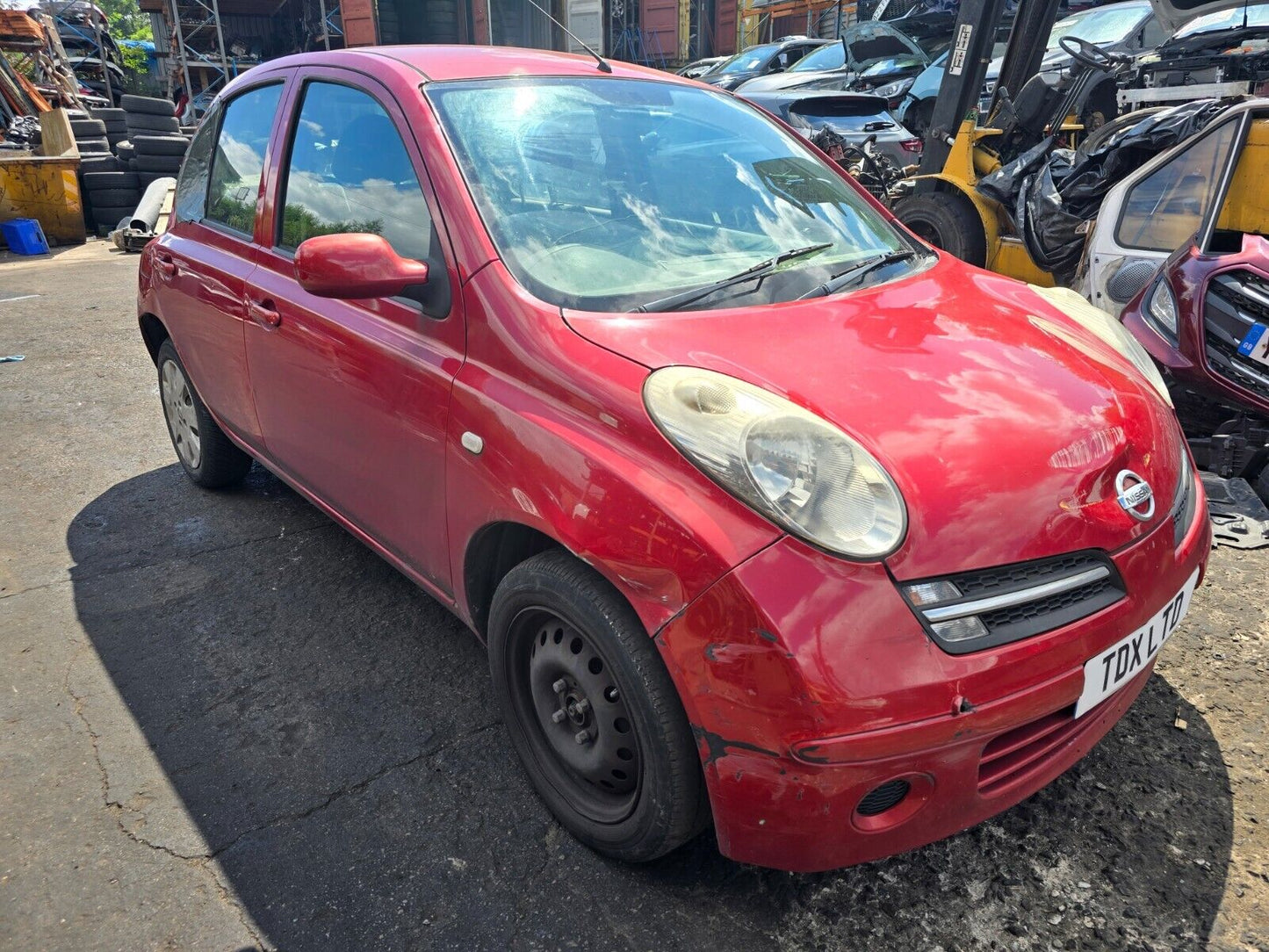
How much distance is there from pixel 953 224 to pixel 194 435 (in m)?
5.01

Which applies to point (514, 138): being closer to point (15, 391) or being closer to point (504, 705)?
point (504, 705)

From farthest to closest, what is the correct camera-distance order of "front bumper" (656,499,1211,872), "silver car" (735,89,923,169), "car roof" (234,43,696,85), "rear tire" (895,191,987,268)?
"silver car" (735,89,923,169)
"rear tire" (895,191,987,268)
"car roof" (234,43,696,85)
"front bumper" (656,499,1211,872)

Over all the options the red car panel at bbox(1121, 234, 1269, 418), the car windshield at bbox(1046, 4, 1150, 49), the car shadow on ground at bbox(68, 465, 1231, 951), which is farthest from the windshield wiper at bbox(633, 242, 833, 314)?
the car windshield at bbox(1046, 4, 1150, 49)

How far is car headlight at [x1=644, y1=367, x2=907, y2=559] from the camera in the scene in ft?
5.16

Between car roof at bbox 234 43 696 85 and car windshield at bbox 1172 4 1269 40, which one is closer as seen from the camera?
car roof at bbox 234 43 696 85

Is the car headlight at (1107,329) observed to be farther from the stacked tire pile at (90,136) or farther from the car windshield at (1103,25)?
the stacked tire pile at (90,136)

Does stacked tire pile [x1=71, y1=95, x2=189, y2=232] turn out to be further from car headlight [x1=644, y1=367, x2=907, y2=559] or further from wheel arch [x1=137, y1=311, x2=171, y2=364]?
car headlight [x1=644, y1=367, x2=907, y2=559]

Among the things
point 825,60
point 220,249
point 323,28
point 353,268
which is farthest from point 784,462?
point 323,28

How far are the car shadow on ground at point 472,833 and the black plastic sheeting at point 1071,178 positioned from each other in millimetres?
3815

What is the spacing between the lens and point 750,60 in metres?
13.7

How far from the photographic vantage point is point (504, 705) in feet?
7.11

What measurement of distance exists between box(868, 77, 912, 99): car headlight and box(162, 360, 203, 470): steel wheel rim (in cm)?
1022

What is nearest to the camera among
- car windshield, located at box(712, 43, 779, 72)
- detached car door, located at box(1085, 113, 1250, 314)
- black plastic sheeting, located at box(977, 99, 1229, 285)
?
detached car door, located at box(1085, 113, 1250, 314)

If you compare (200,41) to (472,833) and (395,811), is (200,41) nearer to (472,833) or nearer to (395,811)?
(395,811)
